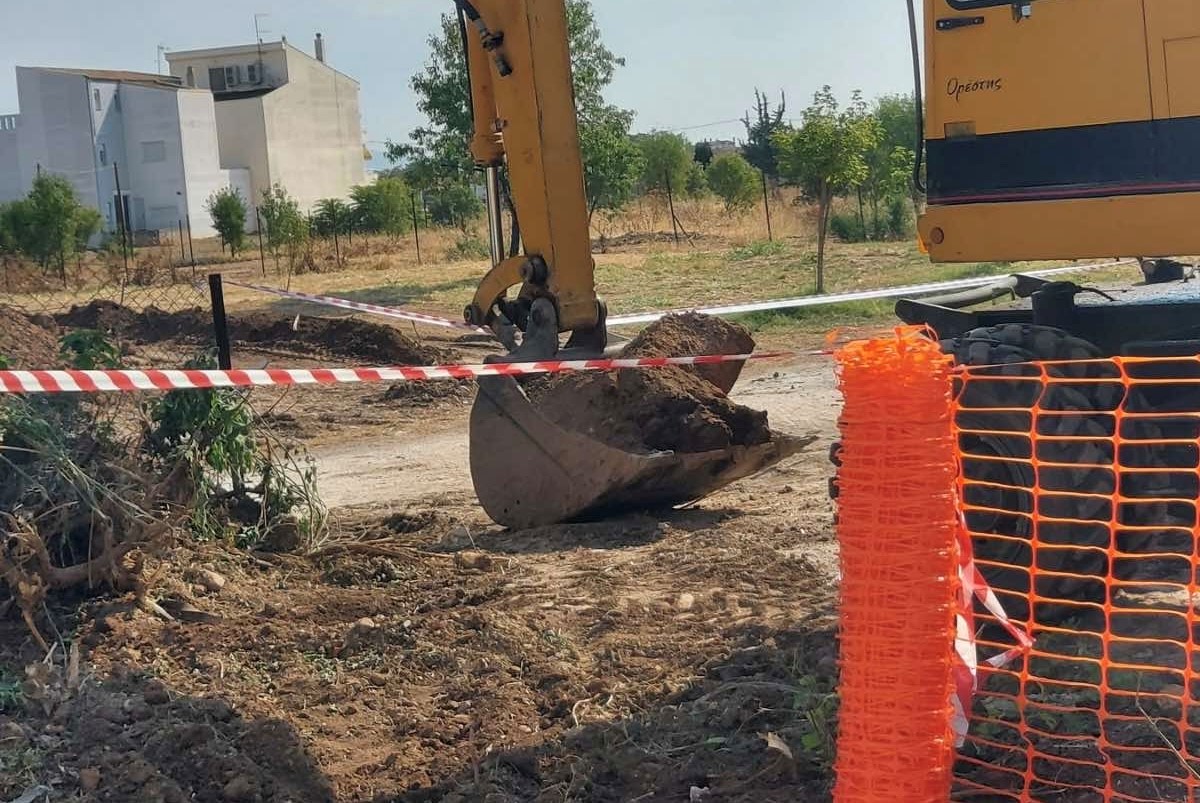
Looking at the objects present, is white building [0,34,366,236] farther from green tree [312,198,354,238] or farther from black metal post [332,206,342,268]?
black metal post [332,206,342,268]

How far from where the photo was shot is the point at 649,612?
5691mm

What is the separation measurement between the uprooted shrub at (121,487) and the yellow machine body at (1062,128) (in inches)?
138

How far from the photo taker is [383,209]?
144 feet

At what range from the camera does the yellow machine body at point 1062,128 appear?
462 cm

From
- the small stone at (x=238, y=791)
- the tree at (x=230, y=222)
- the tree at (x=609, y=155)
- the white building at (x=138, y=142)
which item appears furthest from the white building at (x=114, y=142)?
the small stone at (x=238, y=791)

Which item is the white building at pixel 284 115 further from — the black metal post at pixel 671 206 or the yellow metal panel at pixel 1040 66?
the yellow metal panel at pixel 1040 66

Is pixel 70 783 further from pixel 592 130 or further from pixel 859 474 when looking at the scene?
pixel 592 130

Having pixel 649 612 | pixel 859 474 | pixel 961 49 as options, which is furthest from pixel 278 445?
pixel 859 474

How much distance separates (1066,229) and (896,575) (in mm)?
2296

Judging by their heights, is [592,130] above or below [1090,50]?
above

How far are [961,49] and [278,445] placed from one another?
157 inches

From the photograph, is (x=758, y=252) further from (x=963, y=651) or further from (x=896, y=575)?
(x=896, y=575)

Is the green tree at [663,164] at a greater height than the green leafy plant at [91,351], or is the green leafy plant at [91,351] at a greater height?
the green tree at [663,164]

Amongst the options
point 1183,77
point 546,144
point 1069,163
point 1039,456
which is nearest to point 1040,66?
point 1069,163
